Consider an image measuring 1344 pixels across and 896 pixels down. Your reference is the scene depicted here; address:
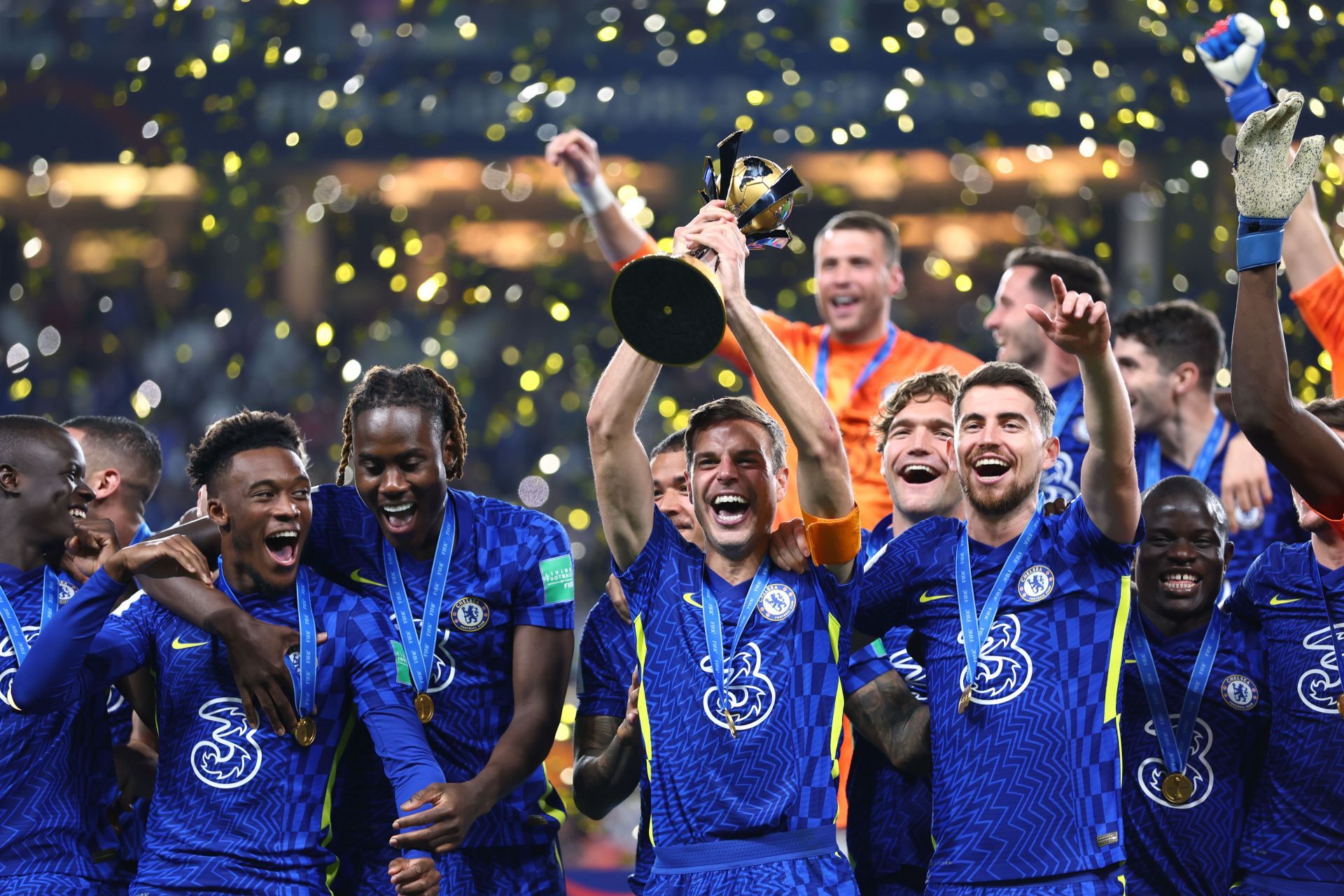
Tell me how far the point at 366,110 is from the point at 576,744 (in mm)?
7751

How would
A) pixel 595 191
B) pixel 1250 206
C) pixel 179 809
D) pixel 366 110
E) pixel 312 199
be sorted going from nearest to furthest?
pixel 1250 206
pixel 179 809
pixel 595 191
pixel 366 110
pixel 312 199

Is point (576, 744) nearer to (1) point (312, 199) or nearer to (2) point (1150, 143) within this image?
(2) point (1150, 143)

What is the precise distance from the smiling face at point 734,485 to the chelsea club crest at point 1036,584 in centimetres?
57

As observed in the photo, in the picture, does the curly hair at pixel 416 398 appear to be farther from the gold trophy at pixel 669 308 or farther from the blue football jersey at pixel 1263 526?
the blue football jersey at pixel 1263 526

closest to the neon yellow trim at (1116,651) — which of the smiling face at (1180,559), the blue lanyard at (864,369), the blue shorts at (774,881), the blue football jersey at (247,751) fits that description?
the smiling face at (1180,559)

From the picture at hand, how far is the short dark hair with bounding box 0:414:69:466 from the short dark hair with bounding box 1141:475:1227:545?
271cm

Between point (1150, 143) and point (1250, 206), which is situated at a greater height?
point (1150, 143)

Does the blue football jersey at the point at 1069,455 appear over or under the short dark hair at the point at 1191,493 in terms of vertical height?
over

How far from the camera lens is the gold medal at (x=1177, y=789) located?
3648 millimetres

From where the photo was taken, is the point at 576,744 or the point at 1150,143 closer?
the point at 576,744

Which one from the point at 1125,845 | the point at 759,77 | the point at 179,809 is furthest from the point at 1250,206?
the point at 759,77

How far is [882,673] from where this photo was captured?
360 centimetres

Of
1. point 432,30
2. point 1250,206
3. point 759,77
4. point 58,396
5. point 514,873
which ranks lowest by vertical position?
point 514,873

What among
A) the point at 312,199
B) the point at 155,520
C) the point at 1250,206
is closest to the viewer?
the point at 1250,206
